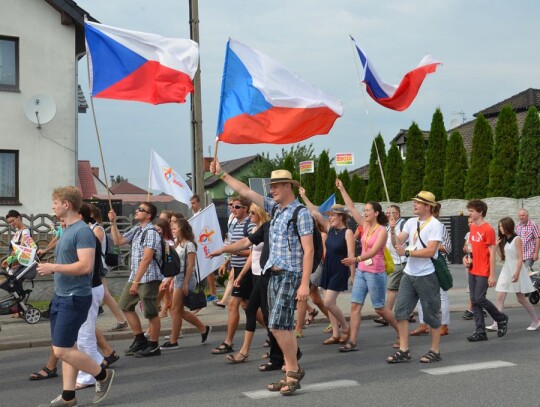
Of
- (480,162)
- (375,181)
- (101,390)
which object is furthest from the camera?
(375,181)

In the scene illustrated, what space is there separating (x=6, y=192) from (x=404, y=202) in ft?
71.8

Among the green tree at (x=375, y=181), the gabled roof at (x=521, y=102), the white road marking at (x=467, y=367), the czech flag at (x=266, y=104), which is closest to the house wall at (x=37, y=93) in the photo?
the czech flag at (x=266, y=104)

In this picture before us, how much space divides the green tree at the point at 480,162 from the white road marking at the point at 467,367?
2581cm

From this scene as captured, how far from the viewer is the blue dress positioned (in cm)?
931

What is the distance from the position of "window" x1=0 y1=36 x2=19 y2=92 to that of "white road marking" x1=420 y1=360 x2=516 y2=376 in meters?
15.5

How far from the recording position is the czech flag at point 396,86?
1138 cm

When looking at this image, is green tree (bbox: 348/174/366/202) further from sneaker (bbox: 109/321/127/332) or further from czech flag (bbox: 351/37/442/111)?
sneaker (bbox: 109/321/127/332)

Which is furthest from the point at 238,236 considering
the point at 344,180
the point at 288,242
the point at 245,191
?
the point at 344,180

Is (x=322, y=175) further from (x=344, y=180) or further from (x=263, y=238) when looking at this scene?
(x=263, y=238)

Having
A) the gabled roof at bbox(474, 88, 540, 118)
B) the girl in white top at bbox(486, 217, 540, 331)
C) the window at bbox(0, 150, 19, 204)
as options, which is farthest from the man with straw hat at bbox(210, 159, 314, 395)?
the gabled roof at bbox(474, 88, 540, 118)

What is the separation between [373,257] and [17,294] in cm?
574

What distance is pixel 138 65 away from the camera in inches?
415

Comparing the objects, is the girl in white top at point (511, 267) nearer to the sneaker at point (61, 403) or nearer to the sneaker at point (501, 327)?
the sneaker at point (501, 327)

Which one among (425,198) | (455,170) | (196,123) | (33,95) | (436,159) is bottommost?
(425,198)
